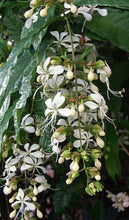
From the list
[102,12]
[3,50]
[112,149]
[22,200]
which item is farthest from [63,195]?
[102,12]

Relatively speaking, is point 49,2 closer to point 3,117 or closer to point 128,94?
point 3,117

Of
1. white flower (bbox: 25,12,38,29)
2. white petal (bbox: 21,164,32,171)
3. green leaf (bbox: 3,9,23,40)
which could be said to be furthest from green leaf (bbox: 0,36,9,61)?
white petal (bbox: 21,164,32,171)

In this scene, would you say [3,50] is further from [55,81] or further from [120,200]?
[120,200]

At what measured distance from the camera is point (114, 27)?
2.10 ft

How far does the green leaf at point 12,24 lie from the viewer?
78 cm

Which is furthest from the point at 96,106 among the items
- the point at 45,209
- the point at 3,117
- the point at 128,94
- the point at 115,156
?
the point at 45,209

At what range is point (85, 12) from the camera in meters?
0.63

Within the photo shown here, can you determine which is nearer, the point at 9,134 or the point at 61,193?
the point at 9,134

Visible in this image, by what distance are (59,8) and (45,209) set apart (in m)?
0.84

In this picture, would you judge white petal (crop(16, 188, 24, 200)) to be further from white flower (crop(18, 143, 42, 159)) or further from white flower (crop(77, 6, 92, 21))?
white flower (crop(77, 6, 92, 21))

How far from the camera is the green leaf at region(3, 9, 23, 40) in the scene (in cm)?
78

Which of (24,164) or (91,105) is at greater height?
(91,105)

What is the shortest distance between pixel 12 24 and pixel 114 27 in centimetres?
27

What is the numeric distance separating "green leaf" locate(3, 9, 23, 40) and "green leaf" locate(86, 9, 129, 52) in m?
→ 0.20
